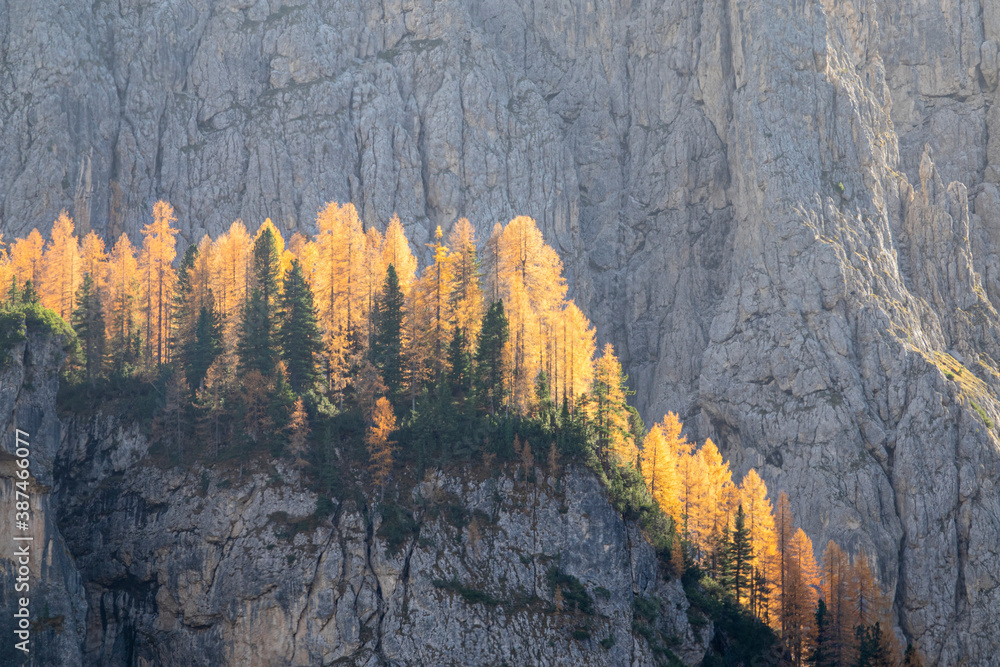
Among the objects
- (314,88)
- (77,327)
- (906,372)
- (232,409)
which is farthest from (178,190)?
(906,372)

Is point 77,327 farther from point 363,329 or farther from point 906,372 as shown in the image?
point 906,372

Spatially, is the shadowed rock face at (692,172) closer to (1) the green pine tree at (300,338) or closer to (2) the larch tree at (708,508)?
(2) the larch tree at (708,508)

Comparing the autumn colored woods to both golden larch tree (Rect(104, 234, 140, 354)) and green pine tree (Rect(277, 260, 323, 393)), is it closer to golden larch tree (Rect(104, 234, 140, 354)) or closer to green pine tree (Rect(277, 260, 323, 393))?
green pine tree (Rect(277, 260, 323, 393))

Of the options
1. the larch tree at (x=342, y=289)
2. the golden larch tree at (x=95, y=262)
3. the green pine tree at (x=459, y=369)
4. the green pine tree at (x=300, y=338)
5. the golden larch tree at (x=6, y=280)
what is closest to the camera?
the green pine tree at (x=459, y=369)

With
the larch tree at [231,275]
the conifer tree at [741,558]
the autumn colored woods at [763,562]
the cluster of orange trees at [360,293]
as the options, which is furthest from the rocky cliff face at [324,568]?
the larch tree at [231,275]

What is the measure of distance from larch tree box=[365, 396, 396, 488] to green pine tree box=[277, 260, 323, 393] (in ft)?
25.5

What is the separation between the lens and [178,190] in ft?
494

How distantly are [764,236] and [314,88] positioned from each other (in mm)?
54291

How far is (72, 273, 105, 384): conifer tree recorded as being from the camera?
105 metres

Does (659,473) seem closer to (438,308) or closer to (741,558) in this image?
(741,558)

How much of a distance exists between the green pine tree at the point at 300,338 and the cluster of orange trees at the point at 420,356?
0.40ft

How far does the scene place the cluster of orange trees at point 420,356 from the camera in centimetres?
10181

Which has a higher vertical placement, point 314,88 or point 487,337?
point 314,88

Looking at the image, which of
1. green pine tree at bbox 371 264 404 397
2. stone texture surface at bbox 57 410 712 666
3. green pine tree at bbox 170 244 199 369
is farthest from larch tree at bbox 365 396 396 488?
green pine tree at bbox 170 244 199 369
